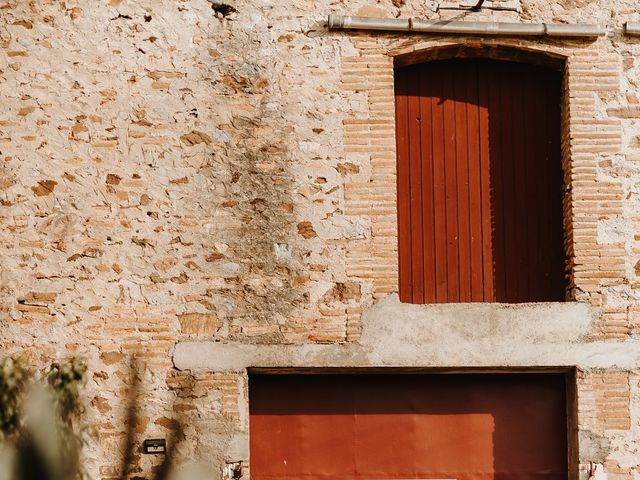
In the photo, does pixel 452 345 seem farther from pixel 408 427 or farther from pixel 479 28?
pixel 479 28

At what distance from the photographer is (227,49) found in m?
7.44

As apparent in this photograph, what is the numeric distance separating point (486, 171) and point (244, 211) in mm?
1804

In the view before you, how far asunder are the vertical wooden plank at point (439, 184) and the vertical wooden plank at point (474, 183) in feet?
0.64

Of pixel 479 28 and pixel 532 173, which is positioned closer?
pixel 479 28

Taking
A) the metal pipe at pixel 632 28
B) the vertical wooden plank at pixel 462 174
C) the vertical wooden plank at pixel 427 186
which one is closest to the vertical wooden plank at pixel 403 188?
the vertical wooden plank at pixel 427 186

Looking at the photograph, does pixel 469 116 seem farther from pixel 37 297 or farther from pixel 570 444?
pixel 37 297

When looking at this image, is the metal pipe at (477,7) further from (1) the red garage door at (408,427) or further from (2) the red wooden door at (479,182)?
(1) the red garage door at (408,427)

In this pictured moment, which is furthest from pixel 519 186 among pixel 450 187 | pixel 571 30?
pixel 571 30

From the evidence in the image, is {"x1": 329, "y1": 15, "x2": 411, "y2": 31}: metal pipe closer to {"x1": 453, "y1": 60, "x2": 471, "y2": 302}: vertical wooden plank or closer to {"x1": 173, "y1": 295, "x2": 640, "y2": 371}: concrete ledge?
{"x1": 453, "y1": 60, "x2": 471, "y2": 302}: vertical wooden plank

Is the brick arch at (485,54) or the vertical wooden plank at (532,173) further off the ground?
the brick arch at (485,54)

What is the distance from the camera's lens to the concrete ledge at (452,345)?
7113 millimetres

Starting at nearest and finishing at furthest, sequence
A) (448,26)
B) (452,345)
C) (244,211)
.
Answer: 1. (452,345)
2. (244,211)
3. (448,26)

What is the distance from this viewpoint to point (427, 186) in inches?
296

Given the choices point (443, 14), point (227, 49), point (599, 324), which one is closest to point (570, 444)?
point (599, 324)
